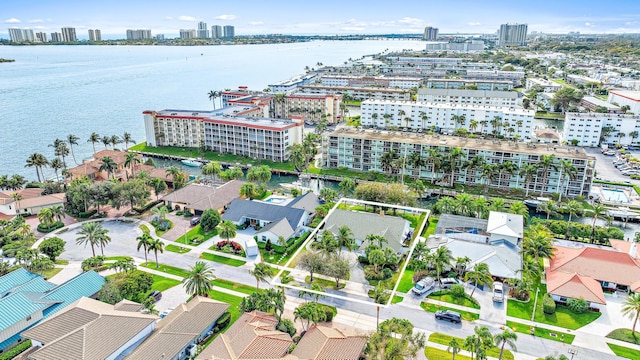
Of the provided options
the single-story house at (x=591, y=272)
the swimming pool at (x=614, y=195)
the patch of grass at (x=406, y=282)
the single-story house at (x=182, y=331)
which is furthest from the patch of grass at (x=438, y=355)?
the swimming pool at (x=614, y=195)

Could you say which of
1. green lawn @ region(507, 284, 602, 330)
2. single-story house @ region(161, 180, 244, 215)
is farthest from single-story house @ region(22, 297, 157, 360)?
green lawn @ region(507, 284, 602, 330)

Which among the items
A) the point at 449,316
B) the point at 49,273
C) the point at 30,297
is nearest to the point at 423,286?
the point at 449,316

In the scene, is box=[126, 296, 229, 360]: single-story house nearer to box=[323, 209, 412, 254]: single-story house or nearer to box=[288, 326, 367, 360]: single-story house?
box=[288, 326, 367, 360]: single-story house

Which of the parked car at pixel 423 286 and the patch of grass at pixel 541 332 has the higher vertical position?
the parked car at pixel 423 286

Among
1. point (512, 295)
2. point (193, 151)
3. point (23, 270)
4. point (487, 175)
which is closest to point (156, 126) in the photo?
point (193, 151)

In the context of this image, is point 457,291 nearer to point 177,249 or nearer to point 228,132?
point 177,249

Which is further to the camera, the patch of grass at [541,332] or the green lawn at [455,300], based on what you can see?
the green lawn at [455,300]

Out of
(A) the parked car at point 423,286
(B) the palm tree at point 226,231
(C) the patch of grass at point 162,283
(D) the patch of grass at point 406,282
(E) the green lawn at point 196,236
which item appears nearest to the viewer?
(A) the parked car at point 423,286

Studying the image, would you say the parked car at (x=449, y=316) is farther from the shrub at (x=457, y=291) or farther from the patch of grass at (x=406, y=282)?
the patch of grass at (x=406, y=282)

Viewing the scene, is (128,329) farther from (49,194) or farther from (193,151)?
(193,151)
